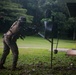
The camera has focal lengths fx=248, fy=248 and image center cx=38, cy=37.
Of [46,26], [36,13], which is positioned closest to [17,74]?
[46,26]

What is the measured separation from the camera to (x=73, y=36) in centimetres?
3484

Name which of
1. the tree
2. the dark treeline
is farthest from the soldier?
the tree

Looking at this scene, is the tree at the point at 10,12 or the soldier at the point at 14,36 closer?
the soldier at the point at 14,36

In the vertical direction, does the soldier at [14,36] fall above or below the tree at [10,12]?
above

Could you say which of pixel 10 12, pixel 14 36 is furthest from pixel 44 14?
pixel 14 36

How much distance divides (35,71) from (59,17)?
1091 inches

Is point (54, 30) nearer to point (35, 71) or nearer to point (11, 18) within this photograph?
point (35, 71)

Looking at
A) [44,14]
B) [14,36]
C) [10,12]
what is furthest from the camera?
[10,12]

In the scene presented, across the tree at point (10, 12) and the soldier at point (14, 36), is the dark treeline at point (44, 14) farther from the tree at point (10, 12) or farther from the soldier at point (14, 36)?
the soldier at point (14, 36)

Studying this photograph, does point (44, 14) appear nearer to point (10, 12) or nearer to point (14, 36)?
point (10, 12)

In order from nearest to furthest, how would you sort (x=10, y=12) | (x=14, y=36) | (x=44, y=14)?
(x=14, y=36)
(x=44, y=14)
(x=10, y=12)

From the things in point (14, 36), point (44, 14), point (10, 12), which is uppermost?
point (14, 36)

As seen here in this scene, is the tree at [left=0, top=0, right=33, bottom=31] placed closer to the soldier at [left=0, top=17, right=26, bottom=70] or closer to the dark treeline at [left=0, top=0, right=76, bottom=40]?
the dark treeline at [left=0, top=0, right=76, bottom=40]

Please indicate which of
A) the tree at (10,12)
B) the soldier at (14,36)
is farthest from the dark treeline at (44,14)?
the soldier at (14,36)
